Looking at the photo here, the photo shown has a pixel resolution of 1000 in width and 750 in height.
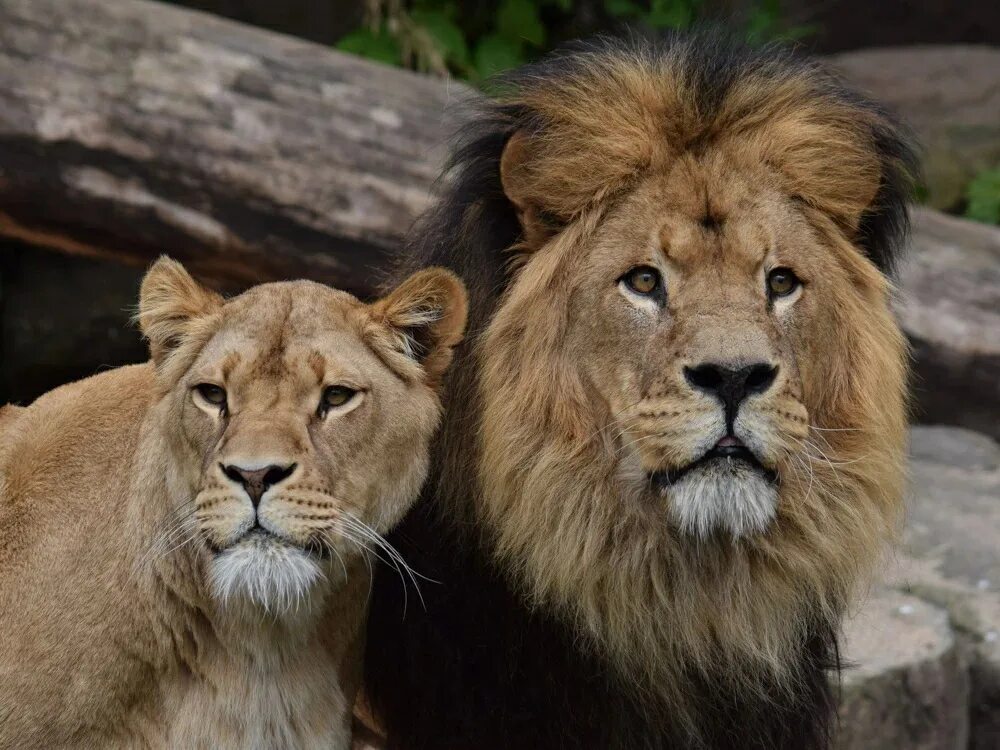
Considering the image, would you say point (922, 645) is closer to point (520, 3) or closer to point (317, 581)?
point (317, 581)

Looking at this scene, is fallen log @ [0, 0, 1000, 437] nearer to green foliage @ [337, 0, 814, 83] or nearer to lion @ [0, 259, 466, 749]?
green foliage @ [337, 0, 814, 83]

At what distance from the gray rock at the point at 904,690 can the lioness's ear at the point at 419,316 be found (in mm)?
1437

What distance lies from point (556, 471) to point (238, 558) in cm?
64

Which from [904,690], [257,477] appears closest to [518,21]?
[904,690]

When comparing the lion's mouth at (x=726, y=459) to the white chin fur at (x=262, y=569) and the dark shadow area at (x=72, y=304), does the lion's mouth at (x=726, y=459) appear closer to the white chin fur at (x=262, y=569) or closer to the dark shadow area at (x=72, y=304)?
the white chin fur at (x=262, y=569)

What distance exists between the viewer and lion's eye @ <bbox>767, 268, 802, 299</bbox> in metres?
2.86

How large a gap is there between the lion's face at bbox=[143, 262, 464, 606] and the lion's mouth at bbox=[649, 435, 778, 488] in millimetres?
509

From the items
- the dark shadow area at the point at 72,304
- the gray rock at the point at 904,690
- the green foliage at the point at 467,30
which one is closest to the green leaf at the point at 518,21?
the green foliage at the point at 467,30

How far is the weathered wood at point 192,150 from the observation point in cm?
489

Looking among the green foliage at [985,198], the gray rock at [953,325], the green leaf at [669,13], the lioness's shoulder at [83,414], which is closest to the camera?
the lioness's shoulder at [83,414]

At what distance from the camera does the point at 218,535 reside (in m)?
2.59

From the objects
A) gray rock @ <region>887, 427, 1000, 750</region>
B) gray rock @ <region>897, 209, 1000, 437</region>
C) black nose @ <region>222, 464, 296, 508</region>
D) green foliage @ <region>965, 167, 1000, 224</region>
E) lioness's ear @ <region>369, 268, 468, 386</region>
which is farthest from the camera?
green foliage @ <region>965, 167, 1000, 224</region>

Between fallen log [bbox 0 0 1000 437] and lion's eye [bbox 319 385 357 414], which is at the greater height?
lion's eye [bbox 319 385 357 414]

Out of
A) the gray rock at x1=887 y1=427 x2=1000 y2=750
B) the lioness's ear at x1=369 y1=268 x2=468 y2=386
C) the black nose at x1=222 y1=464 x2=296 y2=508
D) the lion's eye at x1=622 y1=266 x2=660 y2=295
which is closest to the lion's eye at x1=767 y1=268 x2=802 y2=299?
the lion's eye at x1=622 y1=266 x2=660 y2=295
